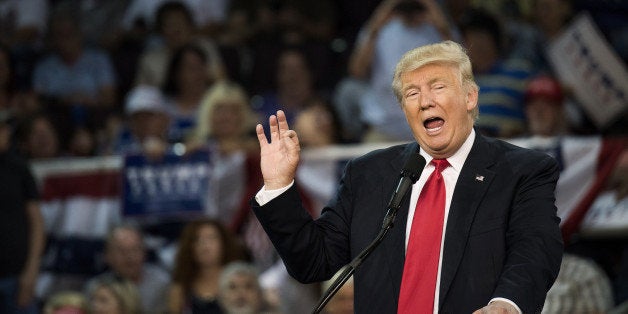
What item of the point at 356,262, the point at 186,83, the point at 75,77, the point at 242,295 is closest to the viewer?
the point at 356,262

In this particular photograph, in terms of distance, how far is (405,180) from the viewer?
306 cm

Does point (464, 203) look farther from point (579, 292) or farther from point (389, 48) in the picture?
point (389, 48)

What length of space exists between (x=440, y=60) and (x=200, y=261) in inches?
153

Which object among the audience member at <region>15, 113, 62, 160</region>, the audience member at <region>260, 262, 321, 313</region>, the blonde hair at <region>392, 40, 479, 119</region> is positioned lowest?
the audience member at <region>260, 262, 321, 313</region>

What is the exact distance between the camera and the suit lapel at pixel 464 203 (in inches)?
118

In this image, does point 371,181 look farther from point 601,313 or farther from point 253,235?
point 253,235

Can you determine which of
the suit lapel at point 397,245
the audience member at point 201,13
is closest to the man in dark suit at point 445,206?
the suit lapel at point 397,245

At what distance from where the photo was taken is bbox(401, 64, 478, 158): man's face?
3.10 meters

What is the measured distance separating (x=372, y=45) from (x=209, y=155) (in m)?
1.19

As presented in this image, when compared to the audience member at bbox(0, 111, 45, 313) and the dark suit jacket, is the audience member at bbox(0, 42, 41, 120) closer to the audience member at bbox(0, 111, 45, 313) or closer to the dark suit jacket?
the audience member at bbox(0, 111, 45, 313)

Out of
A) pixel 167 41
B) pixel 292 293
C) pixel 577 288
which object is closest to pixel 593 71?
pixel 577 288

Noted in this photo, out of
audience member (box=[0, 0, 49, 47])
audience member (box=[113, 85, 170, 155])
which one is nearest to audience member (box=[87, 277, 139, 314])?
audience member (box=[113, 85, 170, 155])

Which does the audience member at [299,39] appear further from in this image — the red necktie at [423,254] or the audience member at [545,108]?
the red necktie at [423,254]

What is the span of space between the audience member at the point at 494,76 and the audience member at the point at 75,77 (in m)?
2.78
